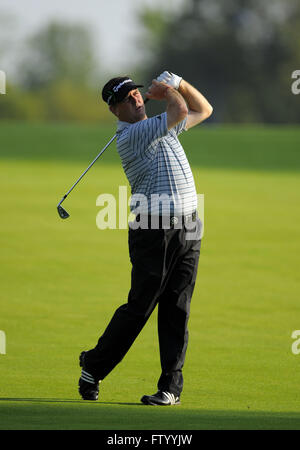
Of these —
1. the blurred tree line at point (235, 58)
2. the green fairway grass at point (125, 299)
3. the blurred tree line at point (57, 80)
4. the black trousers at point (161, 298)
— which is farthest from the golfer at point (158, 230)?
the blurred tree line at point (235, 58)

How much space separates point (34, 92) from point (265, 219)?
7311cm

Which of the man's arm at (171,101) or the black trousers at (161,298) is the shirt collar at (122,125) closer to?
the man's arm at (171,101)

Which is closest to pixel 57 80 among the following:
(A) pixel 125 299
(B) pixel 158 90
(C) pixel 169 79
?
(A) pixel 125 299

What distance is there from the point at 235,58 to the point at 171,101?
75123 mm

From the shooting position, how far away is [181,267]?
6.30m

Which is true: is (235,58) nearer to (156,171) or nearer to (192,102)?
(192,102)

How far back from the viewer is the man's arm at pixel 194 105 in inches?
254

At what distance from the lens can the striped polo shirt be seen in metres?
6.03

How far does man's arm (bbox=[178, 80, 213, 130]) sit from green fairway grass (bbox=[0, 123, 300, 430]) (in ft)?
5.58

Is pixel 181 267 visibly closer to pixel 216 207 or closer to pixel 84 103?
pixel 216 207

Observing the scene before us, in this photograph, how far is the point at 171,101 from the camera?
19.5 ft

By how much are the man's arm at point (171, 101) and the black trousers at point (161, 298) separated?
65 centimetres

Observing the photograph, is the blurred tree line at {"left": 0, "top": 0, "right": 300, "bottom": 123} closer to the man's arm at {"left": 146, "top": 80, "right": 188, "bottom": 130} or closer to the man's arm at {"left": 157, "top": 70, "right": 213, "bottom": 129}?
the man's arm at {"left": 157, "top": 70, "right": 213, "bottom": 129}
